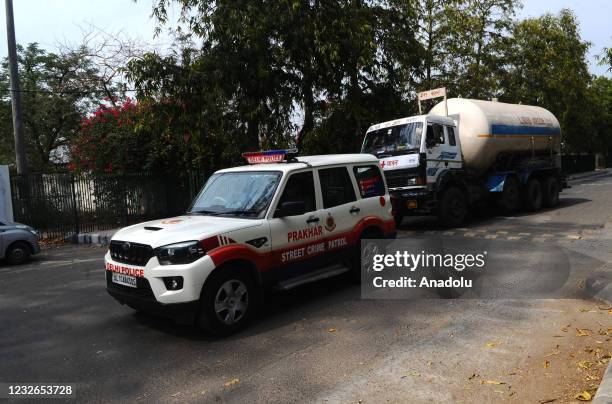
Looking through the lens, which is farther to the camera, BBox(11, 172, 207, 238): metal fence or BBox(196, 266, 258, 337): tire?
BBox(11, 172, 207, 238): metal fence

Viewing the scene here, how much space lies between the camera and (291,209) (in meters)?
5.58

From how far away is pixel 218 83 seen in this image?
533 inches

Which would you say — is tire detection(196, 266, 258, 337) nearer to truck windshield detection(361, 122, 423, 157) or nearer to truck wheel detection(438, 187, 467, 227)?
truck windshield detection(361, 122, 423, 157)

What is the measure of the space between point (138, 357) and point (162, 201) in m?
12.5

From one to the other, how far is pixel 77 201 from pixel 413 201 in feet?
33.8

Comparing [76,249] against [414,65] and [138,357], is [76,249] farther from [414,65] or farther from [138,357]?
[414,65]

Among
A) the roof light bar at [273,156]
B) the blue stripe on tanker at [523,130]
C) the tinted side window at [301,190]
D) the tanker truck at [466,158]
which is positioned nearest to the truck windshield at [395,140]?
the tanker truck at [466,158]

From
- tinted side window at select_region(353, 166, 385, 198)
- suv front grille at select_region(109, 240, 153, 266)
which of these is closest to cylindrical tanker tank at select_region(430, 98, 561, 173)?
tinted side window at select_region(353, 166, 385, 198)

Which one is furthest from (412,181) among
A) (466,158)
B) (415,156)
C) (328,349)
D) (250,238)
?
(328,349)

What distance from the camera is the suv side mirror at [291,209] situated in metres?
5.58

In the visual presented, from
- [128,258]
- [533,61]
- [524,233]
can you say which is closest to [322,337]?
[128,258]

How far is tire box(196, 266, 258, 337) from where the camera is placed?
16.4 feet

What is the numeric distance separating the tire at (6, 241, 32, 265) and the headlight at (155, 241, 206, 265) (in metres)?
7.77

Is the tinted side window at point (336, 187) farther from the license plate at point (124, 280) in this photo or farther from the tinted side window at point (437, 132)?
the tinted side window at point (437, 132)
